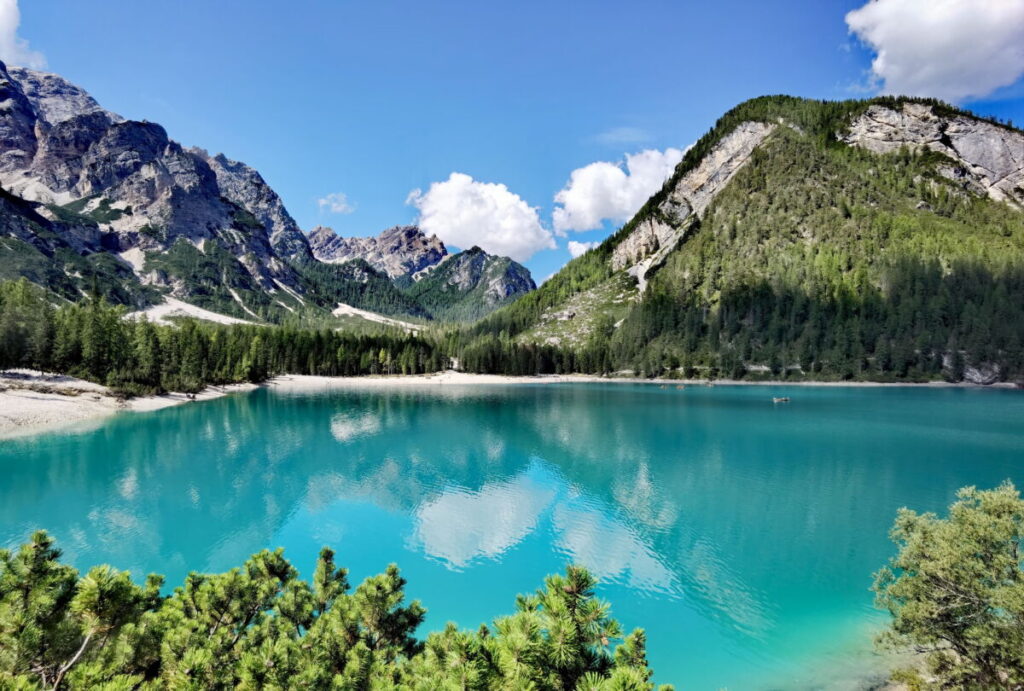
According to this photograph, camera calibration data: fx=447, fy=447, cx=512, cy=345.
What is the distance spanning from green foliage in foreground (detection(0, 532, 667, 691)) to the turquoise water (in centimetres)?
1267

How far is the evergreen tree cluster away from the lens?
74125 mm

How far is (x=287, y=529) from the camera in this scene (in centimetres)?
2833

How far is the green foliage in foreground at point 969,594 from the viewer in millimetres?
10859

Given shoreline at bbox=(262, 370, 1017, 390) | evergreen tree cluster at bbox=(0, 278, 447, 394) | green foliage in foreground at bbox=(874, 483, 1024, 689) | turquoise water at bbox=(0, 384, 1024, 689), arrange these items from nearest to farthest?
green foliage in foreground at bbox=(874, 483, 1024, 689), turquoise water at bbox=(0, 384, 1024, 689), evergreen tree cluster at bbox=(0, 278, 447, 394), shoreline at bbox=(262, 370, 1017, 390)

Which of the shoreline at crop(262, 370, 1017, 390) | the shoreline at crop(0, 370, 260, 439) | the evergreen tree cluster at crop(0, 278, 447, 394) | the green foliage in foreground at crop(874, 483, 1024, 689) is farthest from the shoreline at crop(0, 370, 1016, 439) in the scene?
the green foliage in foreground at crop(874, 483, 1024, 689)

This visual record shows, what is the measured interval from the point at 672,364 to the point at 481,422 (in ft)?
411

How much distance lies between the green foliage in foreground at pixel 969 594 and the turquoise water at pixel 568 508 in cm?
372

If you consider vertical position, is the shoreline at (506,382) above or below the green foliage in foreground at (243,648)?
below

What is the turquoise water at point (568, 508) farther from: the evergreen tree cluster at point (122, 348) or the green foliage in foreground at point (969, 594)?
the evergreen tree cluster at point (122, 348)

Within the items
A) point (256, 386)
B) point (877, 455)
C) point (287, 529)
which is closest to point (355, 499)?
point (287, 529)

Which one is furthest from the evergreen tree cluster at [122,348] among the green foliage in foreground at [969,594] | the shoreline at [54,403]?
the green foliage in foreground at [969,594]

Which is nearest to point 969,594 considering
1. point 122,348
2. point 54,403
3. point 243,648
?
point 243,648

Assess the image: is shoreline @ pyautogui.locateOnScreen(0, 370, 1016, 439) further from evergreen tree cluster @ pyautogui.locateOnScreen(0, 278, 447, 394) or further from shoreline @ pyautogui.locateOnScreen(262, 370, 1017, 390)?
shoreline @ pyautogui.locateOnScreen(262, 370, 1017, 390)

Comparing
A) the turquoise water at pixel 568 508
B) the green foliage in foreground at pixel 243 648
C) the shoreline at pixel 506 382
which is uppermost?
the green foliage in foreground at pixel 243 648
